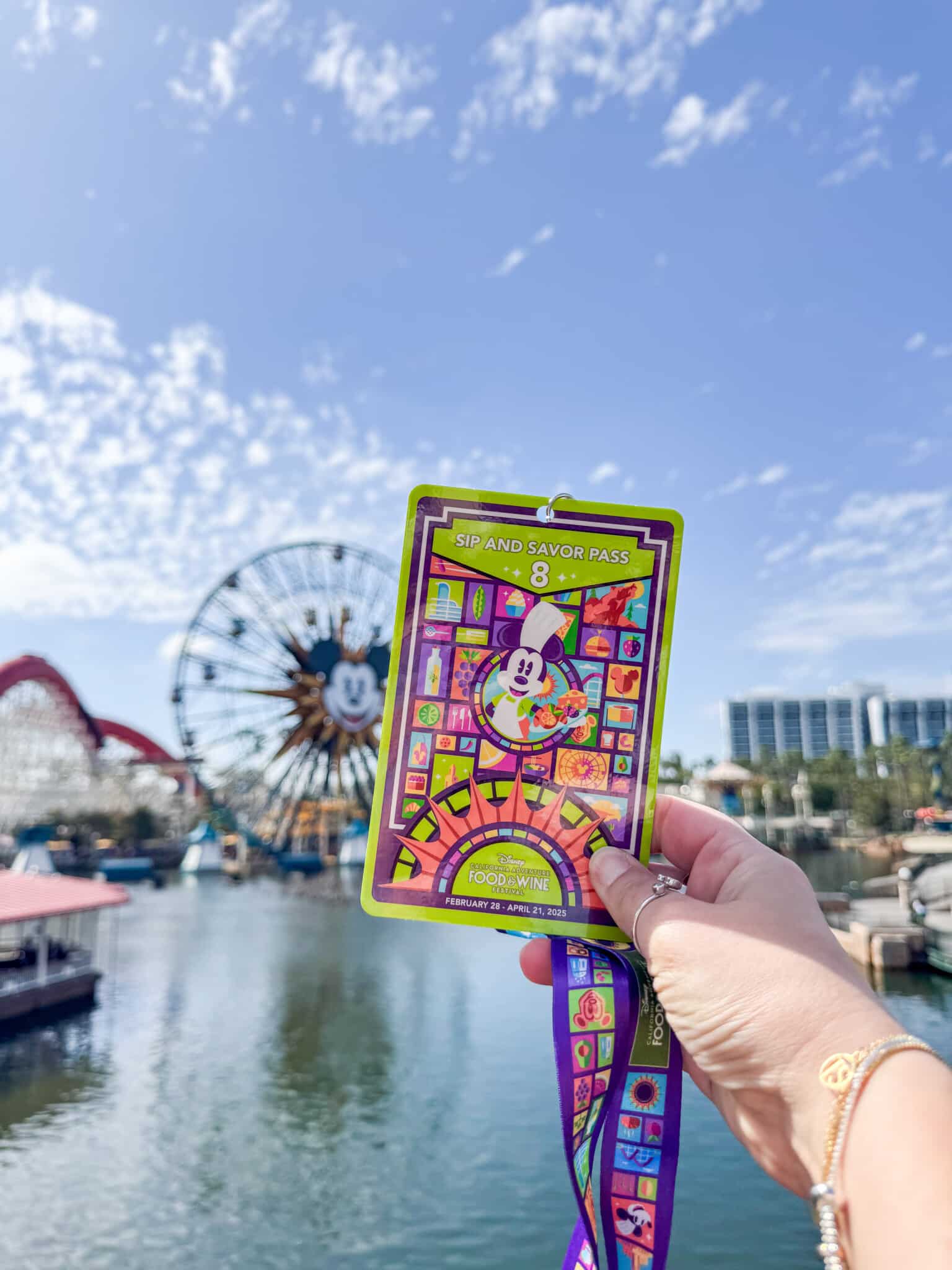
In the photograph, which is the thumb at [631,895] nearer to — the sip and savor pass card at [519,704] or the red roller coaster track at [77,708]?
the sip and savor pass card at [519,704]

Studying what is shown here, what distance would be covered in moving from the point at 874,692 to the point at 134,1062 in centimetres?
14134

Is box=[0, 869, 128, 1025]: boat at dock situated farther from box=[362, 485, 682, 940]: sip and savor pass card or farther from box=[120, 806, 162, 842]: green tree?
box=[120, 806, 162, 842]: green tree

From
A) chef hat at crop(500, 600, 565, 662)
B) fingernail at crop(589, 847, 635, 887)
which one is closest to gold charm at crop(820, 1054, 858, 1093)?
fingernail at crop(589, 847, 635, 887)

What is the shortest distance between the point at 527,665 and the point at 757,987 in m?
0.80

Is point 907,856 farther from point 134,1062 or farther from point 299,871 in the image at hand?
point 134,1062

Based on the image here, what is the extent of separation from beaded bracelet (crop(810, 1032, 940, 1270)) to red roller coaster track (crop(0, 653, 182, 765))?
189ft

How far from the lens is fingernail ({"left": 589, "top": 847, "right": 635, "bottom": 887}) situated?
183 centimetres

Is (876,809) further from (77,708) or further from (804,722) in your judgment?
(804,722)

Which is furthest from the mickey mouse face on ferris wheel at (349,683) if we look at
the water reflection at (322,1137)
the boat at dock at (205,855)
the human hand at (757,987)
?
the human hand at (757,987)

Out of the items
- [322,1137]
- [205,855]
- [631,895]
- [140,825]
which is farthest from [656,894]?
[140,825]

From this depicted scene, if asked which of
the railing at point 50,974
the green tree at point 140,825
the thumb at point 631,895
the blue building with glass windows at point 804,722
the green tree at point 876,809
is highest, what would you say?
the blue building with glass windows at point 804,722

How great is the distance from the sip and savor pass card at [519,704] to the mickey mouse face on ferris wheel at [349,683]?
2911cm

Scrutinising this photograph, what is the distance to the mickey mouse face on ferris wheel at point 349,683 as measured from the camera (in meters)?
31.2

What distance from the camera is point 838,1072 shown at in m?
1.33
